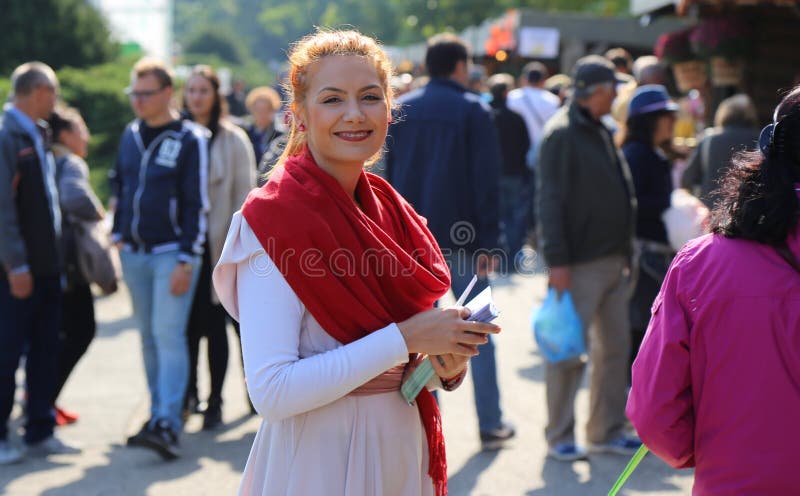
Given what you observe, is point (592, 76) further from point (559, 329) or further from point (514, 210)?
point (514, 210)

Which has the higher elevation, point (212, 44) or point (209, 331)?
point (212, 44)

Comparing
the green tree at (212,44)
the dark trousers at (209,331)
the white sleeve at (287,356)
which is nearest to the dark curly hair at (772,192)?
the white sleeve at (287,356)

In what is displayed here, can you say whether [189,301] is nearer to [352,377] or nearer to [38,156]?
[38,156]

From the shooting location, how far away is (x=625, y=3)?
3678cm

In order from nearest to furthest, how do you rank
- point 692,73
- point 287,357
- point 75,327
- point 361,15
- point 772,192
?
point 772,192
point 287,357
point 75,327
point 692,73
point 361,15

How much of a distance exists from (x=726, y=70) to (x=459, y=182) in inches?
199

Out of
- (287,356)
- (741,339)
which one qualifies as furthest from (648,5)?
(287,356)

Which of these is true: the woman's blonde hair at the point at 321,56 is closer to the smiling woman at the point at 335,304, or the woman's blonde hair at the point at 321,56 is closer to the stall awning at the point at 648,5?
the smiling woman at the point at 335,304

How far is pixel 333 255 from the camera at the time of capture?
8.36ft

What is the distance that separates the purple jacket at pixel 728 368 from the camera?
7.72ft

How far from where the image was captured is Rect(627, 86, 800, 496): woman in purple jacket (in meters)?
→ 2.35

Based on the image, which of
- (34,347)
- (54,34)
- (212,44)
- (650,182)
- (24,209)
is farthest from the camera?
(212,44)

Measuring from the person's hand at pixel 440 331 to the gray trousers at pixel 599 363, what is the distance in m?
3.38

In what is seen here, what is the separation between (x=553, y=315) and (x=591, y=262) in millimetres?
Answer: 388
